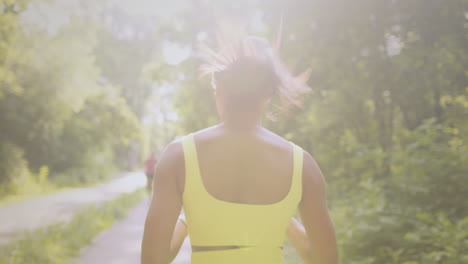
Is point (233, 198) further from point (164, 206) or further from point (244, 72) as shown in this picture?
point (244, 72)

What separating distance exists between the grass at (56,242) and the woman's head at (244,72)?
593 cm

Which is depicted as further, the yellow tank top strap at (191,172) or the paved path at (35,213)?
the paved path at (35,213)

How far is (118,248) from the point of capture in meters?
8.97

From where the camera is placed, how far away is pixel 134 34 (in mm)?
52031

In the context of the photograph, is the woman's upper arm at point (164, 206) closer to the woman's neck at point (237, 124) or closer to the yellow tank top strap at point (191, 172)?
the yellow tank top strap at point (191, 172)

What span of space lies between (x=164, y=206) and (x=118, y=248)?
8005mm

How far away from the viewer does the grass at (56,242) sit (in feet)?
22.6

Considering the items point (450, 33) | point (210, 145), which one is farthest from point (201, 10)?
point (210, 145)

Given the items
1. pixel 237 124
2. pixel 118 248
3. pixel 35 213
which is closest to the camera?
pixel 237 124

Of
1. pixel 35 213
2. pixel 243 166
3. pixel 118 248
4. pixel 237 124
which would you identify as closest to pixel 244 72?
pixel 237 124

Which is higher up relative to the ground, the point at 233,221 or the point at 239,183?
the point at 239,183

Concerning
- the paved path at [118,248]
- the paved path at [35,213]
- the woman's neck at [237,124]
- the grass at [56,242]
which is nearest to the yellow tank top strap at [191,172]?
the woman's neck at [237,124]

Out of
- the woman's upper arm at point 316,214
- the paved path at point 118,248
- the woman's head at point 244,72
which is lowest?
the paved path at point 118,248

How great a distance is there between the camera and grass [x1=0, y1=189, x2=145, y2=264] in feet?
22.6
